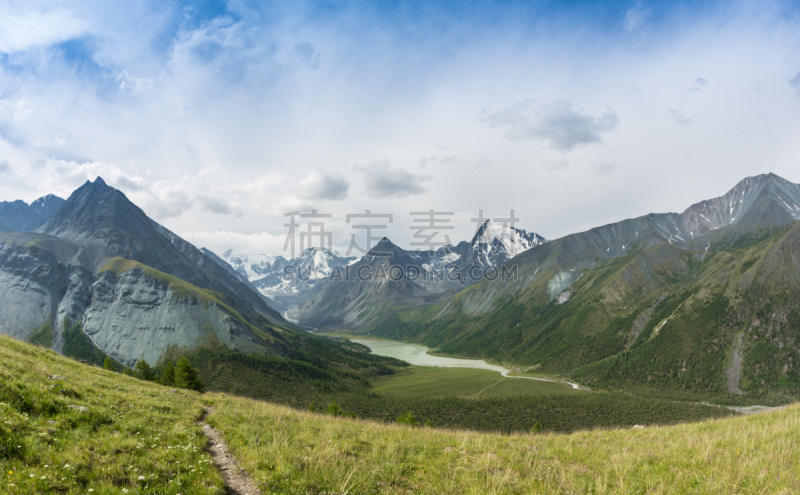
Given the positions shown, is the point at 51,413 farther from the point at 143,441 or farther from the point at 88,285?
the point at 88,285

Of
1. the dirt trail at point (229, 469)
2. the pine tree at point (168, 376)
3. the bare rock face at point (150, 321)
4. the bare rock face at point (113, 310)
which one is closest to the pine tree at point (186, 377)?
the pine tree at point (168, 376)

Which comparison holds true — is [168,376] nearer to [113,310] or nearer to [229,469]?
[229,469]

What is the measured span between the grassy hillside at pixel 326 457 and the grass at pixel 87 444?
4 centimetres

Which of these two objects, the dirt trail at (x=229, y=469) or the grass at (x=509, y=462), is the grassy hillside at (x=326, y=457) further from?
the dirt trail at (x=229, y=469)

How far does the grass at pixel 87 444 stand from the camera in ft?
28.6

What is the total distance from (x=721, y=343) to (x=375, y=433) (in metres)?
230

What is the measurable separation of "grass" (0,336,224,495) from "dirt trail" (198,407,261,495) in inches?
19.8

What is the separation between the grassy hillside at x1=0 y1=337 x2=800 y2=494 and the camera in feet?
30.4

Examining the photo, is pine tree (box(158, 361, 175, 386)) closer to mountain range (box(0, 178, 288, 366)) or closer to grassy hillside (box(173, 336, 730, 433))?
grassy hillside (box(173, 336, 730, 433))

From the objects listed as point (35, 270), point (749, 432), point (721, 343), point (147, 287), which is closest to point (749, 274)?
point (721, 343)

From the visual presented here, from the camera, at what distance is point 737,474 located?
9.66 m

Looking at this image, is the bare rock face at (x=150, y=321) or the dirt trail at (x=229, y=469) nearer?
the dirt trail at (x=229, y=469)

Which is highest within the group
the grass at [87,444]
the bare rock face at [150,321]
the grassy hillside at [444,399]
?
the grass at [87,444]

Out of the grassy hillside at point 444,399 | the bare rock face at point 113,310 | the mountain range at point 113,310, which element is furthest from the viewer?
the mountain range at point 113,310
